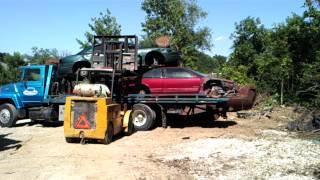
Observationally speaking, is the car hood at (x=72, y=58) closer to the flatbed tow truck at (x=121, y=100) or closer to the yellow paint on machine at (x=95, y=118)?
the flatbed tow truck at (x=121, y=100)

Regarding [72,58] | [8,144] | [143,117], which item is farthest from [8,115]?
[143,117]

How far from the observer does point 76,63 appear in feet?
58.7

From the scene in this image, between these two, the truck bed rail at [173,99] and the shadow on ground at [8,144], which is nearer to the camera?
the shadow on ground at [8,144]

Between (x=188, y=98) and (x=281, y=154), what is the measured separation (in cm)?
543

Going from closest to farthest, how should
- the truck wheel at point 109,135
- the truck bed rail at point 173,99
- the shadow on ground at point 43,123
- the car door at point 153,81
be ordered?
the truck wheel at point 109,135, the truck bed rail at point 173,99, the car door at point 153,81, the shadow on ground at point 43,123

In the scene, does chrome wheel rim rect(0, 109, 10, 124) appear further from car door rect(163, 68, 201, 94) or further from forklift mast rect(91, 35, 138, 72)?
car door rect(163, 68, 201, 94)

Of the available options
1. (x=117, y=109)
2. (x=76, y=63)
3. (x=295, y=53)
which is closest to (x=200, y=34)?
(x=295, y=53)

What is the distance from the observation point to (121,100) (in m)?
16.5

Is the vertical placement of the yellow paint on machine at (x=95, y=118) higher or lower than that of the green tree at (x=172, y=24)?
lower

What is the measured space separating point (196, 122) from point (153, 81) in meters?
2.67

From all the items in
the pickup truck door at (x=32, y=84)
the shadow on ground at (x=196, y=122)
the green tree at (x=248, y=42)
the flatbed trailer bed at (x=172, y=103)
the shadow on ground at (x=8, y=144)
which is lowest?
the shadow on ground at (x=8, y=144)

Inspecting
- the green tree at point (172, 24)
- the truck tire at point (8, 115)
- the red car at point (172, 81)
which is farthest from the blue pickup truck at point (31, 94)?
the green tree at point (172, 24)

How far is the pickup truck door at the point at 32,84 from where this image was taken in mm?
18000

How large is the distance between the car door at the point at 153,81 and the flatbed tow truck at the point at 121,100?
35 cm
